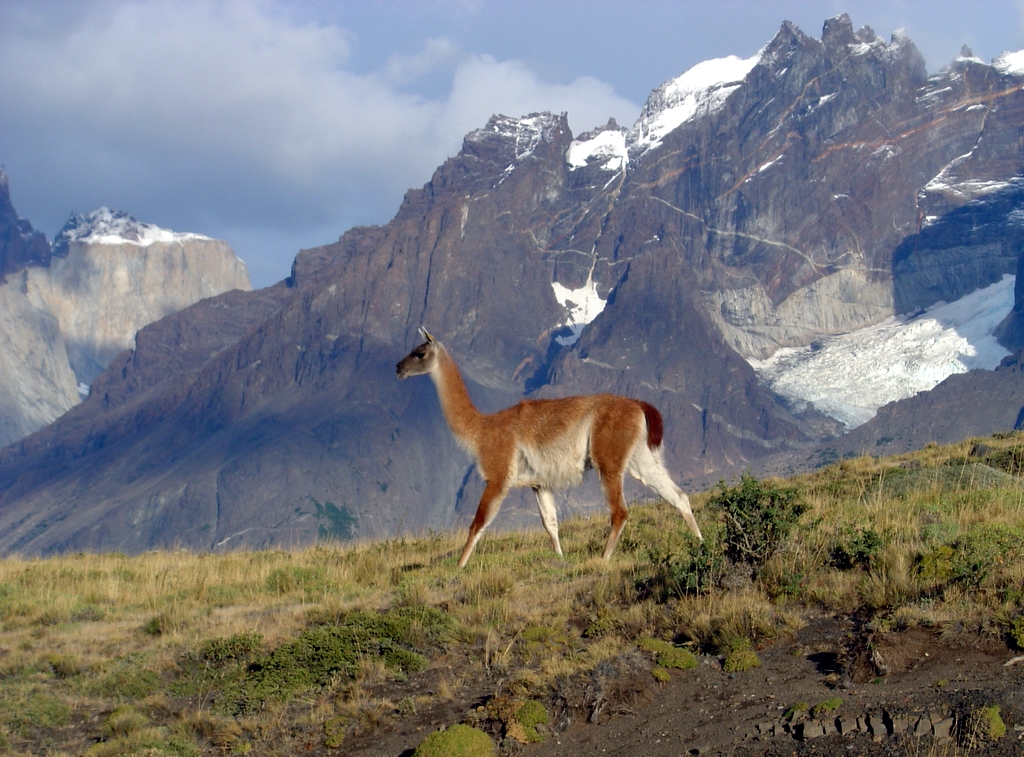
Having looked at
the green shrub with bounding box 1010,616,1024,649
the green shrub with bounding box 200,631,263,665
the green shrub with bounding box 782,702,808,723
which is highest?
the green shrub with bounding box 200,631,263,665

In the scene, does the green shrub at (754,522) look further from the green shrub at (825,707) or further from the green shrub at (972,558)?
the green shrub at (825,707)

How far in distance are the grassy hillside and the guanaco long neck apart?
1903mm

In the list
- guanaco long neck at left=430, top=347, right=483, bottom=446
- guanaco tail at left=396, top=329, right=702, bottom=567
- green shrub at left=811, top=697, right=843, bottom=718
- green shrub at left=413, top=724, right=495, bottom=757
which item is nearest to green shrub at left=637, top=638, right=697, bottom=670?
green shrub at left=811, top=697, right=843, bottom=718

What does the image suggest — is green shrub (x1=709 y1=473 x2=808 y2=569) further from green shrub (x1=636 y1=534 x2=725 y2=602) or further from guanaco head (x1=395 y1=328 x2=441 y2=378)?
guanaco head (x1=395 y1=328 x2=441 y2=378)

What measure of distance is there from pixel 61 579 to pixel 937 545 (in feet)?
43.5

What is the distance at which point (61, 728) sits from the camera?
9555mm

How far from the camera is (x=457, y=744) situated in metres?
8.06

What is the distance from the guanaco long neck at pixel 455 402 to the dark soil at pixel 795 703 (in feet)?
19.7

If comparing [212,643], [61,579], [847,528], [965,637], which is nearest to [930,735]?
[965,637]

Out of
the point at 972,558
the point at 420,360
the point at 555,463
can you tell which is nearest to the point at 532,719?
the point at 972,558

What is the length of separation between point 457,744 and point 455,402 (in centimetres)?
828

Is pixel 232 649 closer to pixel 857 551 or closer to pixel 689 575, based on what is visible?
pixel 689 575

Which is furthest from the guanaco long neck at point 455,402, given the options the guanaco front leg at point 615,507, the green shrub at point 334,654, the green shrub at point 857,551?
the green shrub at point 857,551

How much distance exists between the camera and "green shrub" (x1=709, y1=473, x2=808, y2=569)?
36.8ft
